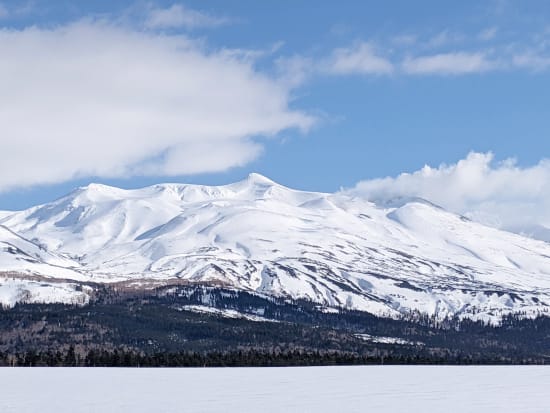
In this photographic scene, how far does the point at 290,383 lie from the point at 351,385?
907 cm

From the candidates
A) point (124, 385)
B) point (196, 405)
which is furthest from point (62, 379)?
point (196, 405)

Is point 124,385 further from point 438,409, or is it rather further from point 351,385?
point 438,409

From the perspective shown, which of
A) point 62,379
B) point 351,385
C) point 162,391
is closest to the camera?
point 162,391

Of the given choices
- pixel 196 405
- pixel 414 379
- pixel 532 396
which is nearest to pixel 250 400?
pixel 196 405

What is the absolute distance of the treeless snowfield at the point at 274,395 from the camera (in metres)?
84.9

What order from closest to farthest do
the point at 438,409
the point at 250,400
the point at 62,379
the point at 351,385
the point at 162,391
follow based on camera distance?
the point at 438,409 < the point at 250,400 < the point at 162,391 < the point at 351,385 < the point at 62,379

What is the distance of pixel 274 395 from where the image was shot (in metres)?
99.3

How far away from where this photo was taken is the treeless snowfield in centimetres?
8488

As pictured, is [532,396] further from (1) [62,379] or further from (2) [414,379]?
(1) [62,379]

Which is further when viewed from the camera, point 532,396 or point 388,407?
point 532,396

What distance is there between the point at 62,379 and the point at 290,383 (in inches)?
1406

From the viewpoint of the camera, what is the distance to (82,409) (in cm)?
8406

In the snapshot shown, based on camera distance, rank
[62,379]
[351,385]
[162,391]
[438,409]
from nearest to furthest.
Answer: [438,409], [162,391], [351,385], [62,379]

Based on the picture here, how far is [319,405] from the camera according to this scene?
286 feet
